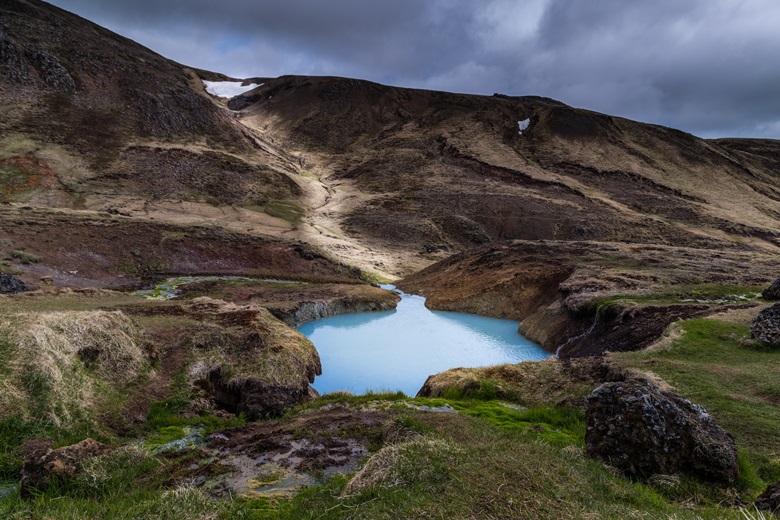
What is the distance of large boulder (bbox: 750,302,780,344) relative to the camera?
17.1 meters

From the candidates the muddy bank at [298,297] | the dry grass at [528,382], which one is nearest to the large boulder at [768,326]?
the dry grass at [528,382]

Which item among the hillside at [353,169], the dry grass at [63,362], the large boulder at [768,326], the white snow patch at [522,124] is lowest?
the dry grass at [63,362]

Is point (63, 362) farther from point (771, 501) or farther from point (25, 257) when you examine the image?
point (25, 257)

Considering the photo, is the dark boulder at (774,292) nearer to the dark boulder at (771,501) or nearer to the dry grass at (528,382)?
the dry grass at (528,382)

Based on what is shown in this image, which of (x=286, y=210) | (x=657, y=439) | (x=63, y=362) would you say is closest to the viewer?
(x=657, y=439)

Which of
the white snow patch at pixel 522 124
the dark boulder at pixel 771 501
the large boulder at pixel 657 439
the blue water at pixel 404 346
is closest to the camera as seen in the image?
the dark boulder at pixel 771 501

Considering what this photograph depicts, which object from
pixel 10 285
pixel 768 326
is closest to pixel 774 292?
pixel 768 326

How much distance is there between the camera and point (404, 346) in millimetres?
31625

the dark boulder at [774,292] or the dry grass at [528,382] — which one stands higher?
the dark boulder at [774,292]

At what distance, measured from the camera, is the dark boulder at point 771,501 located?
6064 millimetres

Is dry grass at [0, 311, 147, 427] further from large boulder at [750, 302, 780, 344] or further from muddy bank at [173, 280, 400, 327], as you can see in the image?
large boulder at [750, 302, 780, 344]

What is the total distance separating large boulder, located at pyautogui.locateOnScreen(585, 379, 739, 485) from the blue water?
43.0 ft

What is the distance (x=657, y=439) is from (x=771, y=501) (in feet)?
6.78

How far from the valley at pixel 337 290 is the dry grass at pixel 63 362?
7 centimetres
